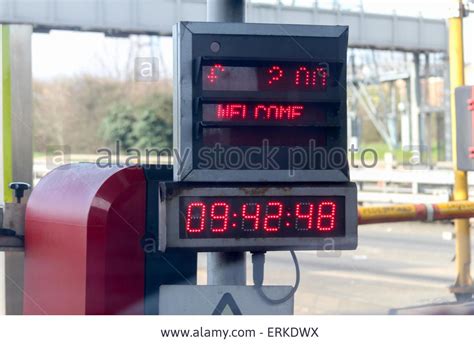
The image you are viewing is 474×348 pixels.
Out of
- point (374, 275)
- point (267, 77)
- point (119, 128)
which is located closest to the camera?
point (267, 77)

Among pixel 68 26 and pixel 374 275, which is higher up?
pixel 68 26

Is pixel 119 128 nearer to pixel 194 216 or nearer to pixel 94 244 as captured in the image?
pixel 94 244

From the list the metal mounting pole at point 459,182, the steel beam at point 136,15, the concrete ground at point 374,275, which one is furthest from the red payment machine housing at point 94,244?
the concrete ground at point 374,275

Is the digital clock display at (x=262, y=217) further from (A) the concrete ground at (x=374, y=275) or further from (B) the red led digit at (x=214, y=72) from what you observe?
(A) the concrete ground at (x=374, y=275)

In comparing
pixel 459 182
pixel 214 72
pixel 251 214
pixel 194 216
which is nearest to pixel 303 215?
pixel 251 214

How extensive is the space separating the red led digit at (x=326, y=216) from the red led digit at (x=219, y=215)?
396mm

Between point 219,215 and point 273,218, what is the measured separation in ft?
0.75

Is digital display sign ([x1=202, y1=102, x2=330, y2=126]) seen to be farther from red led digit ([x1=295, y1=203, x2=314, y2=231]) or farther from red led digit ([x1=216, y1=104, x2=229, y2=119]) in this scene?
red led digit ([x1=295, y1=203, x2=314, y2=231])

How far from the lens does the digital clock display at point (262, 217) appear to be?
13.3ft

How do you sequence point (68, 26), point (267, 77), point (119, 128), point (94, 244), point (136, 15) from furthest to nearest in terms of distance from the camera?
point (119, 128) < point (136, 15) < point (68, 26) < point (94, 244) < point (267, 77)

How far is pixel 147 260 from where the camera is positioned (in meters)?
4.79

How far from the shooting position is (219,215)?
4.09 m

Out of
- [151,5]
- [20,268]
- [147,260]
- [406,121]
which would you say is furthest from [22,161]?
[406,121]
